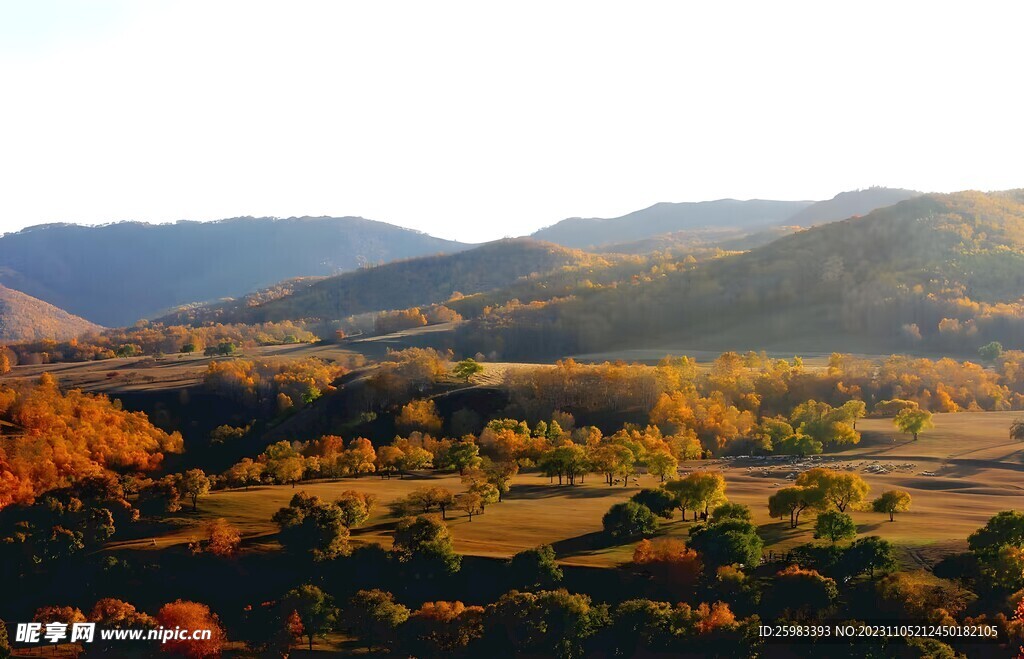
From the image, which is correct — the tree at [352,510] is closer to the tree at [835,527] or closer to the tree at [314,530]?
the tree at [314,530]

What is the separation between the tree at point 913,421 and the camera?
7294cm

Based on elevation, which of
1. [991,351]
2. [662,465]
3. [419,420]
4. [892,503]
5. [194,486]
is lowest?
[991,351]

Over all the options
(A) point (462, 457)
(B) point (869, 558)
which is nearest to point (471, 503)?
(A) point (462, 457)

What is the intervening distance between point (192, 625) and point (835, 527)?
30726mm

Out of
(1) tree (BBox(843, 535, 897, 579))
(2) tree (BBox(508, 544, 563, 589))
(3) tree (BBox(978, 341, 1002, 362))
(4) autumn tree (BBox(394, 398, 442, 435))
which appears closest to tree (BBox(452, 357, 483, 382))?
(4) autumn tree (BBox(394, 398, 442, 435))

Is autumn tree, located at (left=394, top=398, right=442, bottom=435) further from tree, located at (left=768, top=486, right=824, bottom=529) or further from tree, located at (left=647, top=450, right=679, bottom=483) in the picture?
tree, located at (left=768, top=486, right=824, bottom=529)

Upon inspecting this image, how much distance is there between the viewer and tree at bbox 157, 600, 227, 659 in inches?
1550

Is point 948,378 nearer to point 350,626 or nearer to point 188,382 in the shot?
point 350,626

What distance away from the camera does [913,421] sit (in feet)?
240

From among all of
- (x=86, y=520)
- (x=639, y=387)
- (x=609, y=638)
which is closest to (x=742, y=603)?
(x=609, y=638)

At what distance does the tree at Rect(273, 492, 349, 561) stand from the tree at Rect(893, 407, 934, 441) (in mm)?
48350

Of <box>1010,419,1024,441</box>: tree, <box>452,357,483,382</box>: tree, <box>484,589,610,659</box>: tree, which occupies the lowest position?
<box>484,589,610,659</box>: tree

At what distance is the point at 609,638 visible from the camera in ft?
126

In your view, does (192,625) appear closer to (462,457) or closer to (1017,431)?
(462,457)
